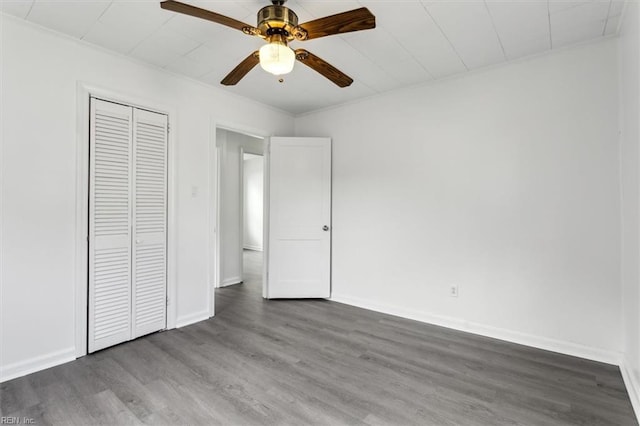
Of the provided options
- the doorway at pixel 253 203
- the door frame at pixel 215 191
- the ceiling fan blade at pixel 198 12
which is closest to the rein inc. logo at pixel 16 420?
the door frame at pixel 215 191

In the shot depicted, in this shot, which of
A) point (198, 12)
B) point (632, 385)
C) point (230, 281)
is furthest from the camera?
point (230, 281)

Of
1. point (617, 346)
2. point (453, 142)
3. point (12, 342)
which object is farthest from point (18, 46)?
point (617, 346)

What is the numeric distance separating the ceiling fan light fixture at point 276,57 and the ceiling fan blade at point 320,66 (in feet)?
0.43

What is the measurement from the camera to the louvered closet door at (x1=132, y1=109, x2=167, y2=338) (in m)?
2.84

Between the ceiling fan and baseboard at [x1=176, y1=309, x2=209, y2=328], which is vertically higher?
the ceiling fan

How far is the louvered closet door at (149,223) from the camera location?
9.32ft

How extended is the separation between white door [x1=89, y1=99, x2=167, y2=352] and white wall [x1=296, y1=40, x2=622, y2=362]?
216cm

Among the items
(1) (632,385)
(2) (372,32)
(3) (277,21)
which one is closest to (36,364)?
(3) (277,21)

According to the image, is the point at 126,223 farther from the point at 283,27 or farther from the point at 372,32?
the point at 372,32

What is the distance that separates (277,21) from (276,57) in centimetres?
21

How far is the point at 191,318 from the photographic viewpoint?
3.25 m

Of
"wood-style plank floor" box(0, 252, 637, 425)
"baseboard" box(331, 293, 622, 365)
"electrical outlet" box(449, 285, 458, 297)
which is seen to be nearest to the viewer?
"wood-style plank floor" box(0, 252, 637, 425)

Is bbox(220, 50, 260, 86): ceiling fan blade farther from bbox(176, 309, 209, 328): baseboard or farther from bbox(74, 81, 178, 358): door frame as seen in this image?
bbox(176, 309, 209, 328): baseboard

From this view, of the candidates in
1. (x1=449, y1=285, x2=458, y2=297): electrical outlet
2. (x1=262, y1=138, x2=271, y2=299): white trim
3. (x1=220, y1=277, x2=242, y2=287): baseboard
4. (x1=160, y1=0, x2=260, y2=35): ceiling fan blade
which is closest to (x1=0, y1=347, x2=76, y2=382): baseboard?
(x1=262, y1=138, x2=271, y2=299): white trim
